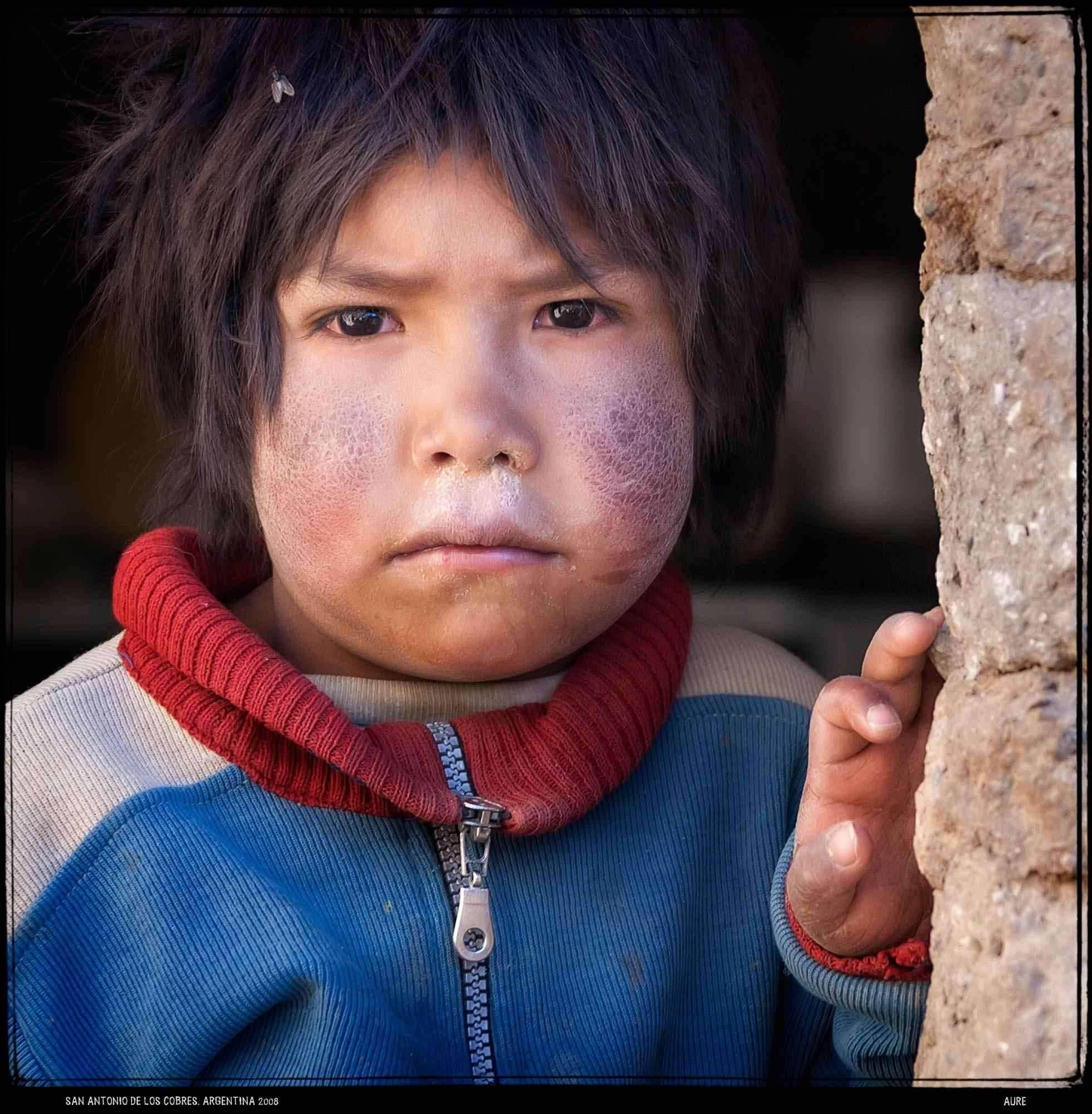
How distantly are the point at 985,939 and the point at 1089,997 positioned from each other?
8cm

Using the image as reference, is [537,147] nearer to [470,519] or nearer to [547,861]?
[470,519]

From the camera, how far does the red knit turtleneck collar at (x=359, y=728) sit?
149 centimetres

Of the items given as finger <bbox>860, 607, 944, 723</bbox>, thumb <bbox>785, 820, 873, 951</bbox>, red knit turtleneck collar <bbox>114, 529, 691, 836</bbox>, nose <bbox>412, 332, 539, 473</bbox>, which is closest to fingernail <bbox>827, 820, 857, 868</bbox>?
thumb <bbox>785, 820, 873, 951</bbox>

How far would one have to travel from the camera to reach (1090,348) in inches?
42.0

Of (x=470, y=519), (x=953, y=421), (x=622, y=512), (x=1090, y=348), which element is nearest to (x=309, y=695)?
(x=470, y=519)

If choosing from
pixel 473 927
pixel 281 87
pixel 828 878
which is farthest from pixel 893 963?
pixel 281 87

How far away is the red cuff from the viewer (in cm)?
138

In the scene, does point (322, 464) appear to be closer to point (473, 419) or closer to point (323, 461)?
point (323, 461)

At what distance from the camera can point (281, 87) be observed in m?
1.54

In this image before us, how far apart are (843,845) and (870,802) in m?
0.07

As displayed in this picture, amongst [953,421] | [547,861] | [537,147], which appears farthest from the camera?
[547,861]

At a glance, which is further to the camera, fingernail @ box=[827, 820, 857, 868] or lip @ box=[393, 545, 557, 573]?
lip @ box=[393, 545, 557, 573]

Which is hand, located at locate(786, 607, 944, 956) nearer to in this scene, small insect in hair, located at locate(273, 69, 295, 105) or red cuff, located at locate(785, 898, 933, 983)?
red cuff, located at locate(785, 898, 933, 983)

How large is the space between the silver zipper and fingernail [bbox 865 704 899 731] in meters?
0.44
